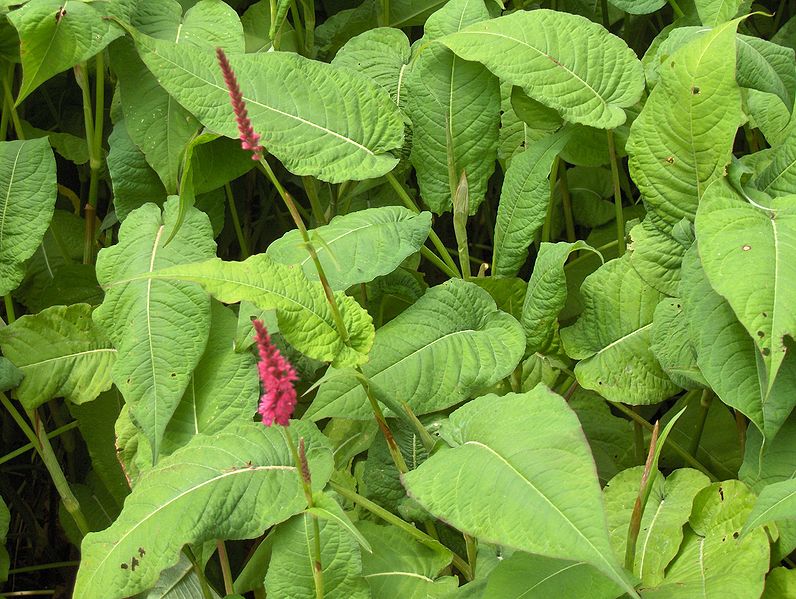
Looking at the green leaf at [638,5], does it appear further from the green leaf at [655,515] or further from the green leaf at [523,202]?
the green leaf at [655,515]

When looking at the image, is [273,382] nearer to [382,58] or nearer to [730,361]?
[730,361]

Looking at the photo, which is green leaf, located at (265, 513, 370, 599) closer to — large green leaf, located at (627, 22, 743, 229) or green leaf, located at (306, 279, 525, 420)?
green leaf, located at (306, 279, 525, 420)

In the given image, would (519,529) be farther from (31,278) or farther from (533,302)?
(31,278)

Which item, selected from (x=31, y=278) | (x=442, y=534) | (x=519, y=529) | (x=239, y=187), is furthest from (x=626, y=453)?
(x=31, y=278)

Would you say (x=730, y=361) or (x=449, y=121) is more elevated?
(x=449, y=121)

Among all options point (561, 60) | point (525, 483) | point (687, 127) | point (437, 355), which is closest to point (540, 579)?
point (525, 483)

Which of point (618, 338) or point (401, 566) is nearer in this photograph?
point (401, 566)

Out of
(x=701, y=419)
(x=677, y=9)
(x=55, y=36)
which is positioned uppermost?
(x=55, y=36)
